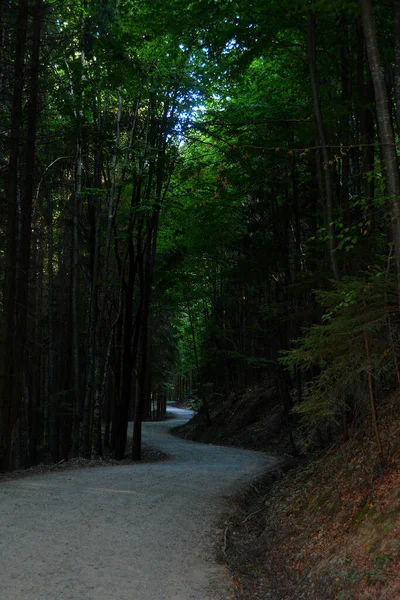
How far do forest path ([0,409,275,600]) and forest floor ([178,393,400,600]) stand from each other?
448 mm

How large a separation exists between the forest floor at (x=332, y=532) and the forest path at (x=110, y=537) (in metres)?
0.45

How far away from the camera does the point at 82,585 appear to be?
4.46 meters

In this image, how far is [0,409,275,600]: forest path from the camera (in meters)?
4.52

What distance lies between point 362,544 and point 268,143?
10469 millimetres

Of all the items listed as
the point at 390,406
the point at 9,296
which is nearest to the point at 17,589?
the point at 390,406

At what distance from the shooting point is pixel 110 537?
235 inches

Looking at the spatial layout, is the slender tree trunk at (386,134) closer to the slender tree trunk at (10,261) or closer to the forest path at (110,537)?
the forest path at (110,537)

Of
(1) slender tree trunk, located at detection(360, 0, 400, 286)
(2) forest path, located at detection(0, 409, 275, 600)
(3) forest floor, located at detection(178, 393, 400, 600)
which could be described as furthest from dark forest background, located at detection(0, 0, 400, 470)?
(2) forest path, located at detection(0, 409, 275, 600)

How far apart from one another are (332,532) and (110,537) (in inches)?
98.8

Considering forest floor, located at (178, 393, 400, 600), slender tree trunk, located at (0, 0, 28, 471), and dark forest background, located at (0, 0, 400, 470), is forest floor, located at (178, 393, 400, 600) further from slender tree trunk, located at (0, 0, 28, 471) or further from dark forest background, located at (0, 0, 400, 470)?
slender tree trunk, located at (0, 0, 28, 471)

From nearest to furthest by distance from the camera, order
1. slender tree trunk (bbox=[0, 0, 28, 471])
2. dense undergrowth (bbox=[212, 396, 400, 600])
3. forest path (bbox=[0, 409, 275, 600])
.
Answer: dense undergrowth (bbox=[212, 396, 400, 600]) < forest path (bbox=[0, 409, 275, 600]) < slender tree trunk (bbox=[0, 0, 28, 471])

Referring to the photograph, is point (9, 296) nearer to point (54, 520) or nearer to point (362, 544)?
point (54, 520)

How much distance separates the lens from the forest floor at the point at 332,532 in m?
4.34

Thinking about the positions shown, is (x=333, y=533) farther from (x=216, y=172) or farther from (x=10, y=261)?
(x=216, y=172)
